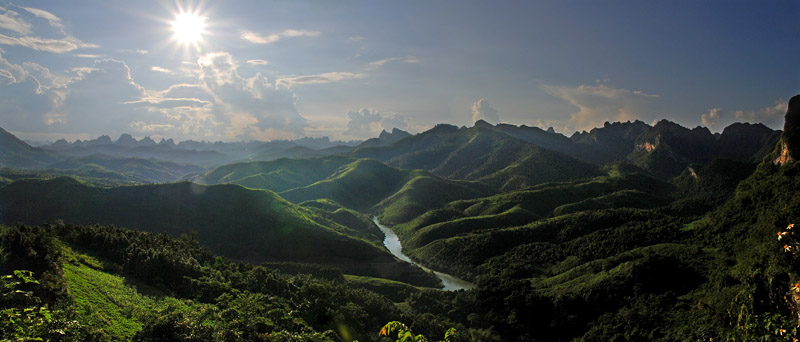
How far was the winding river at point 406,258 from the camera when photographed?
101 m

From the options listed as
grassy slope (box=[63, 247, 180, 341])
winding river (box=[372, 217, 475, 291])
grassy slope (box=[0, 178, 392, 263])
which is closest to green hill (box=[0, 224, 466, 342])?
grassy slope (box=[63, 247, 180, 341])

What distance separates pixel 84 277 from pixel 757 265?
79.2 metres

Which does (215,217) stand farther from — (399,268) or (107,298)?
(107,298)

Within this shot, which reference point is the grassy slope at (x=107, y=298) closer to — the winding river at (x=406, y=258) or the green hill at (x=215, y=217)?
the green hill at (x=215, y=217)

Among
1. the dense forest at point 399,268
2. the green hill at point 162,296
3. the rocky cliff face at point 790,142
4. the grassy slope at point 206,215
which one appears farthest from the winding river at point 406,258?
the rocky cliff face at point 790,142

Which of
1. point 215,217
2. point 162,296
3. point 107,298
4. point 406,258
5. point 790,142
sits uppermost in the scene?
point 790,142

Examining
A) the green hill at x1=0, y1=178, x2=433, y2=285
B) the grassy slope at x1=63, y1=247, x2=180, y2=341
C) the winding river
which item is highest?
the grassy slope at x1=63, y1=247, x2=180, y2=341

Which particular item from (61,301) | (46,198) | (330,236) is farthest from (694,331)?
(46,198)

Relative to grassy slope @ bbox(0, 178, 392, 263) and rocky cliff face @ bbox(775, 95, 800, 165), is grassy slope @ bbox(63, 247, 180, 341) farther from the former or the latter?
rocky cliff face @ bbox(775, 95, 800, 165)

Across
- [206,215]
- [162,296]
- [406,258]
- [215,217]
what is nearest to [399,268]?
[406,258]

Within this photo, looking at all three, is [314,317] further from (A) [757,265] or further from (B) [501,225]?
(B) [501,225]

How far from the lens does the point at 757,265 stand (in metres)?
49.3

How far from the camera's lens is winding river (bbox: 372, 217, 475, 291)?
101 m

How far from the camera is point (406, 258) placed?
124812mm
